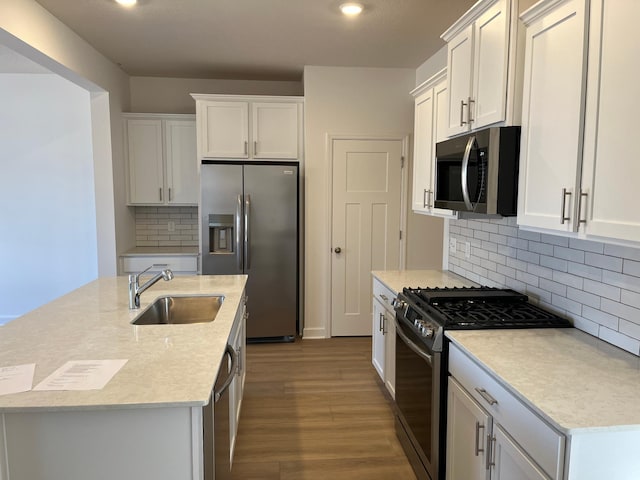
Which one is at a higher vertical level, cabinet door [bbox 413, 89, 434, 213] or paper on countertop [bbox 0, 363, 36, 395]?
cabinet door [bbox 413, 89, 434, 213]

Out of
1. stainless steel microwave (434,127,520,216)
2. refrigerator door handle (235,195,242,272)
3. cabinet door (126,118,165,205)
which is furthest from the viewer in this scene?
cabinet door (126,118,165,205)

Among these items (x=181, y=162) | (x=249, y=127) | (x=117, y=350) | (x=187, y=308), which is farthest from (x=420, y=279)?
(x=181, y=162)

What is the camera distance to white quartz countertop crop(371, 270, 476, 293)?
284 cm

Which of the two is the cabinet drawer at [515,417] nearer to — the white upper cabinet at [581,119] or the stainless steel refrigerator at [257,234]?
the white upper cabinet at [581,119]

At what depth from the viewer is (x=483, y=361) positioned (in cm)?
158

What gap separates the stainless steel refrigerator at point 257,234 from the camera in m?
4.21

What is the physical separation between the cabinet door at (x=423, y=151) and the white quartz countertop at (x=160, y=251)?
2388mm

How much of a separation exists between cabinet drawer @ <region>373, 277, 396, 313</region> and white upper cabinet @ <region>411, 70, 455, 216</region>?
0.59 metres

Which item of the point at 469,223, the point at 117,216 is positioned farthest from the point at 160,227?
the point at 469,223

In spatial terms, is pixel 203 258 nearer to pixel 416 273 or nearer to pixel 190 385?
pixel 416 273

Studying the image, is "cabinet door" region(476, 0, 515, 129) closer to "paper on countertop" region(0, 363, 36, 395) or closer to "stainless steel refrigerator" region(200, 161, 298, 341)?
"paper on countertop" region(0, 363, 36, 395)

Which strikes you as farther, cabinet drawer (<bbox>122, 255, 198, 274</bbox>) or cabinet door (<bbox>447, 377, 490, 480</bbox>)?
cabinet drawer (<bbox>122, 255, 198, 274</bbox>)

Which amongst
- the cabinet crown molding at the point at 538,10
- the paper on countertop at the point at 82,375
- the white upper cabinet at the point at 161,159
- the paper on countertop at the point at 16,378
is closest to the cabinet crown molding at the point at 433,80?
the cabinet crown molding at the point at 538,10

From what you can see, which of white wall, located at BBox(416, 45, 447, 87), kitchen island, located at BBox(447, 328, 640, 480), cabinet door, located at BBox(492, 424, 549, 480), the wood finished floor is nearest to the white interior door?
the wood finished floor
